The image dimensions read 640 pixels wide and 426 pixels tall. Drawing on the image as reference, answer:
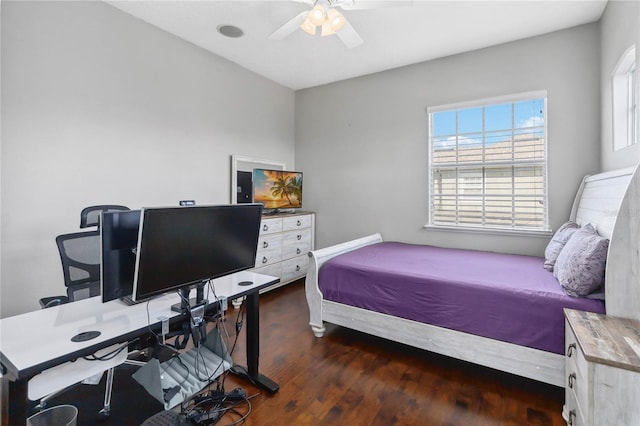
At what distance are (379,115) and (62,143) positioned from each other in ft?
11.0

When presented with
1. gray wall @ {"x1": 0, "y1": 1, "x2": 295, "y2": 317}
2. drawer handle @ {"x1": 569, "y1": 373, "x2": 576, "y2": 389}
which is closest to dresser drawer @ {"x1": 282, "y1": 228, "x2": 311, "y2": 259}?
gray wall @ {"x1": 0, "y1": 1, "x2": 295, "y2": 317}

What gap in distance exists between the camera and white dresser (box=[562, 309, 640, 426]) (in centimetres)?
126

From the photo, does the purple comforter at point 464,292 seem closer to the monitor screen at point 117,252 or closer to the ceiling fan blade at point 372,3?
the monitor screen at point 117,252

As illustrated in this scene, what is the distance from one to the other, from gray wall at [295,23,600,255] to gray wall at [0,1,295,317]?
153cm

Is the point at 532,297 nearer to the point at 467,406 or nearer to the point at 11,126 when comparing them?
the point at 467,406

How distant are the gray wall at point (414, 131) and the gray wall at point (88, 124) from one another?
5.02 feet

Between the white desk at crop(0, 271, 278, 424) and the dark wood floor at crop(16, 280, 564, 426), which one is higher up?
the white desk at crop(0, 271, 278, 424)

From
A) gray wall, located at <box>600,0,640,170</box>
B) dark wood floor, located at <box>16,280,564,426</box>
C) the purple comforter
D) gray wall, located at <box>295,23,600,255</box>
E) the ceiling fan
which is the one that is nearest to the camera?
dark wood floor, located at <box>16,280,564,426</box>

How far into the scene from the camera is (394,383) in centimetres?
205

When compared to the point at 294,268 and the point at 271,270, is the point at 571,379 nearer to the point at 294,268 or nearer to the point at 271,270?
the point at 271,270

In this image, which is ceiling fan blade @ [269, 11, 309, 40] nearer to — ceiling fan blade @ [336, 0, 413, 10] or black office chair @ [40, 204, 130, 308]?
ceiling fan blade @ [336, 0, 413, 10]

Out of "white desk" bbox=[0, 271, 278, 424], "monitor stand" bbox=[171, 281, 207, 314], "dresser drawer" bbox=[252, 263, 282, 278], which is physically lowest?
"dresser drawer" bbox=[252, 263, 282, 278]

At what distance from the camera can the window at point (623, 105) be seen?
92.7 inches

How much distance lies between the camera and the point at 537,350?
188 cm
